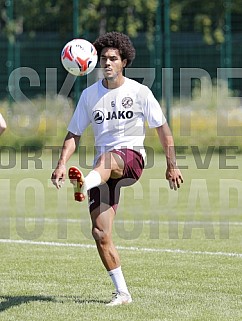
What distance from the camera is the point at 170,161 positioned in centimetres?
774

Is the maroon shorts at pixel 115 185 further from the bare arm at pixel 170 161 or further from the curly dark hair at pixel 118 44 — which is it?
the curly dark hair at pixel 118 44

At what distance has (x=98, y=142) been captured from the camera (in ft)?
25.8

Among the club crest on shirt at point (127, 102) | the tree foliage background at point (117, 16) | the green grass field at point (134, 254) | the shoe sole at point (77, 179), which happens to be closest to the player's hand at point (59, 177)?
the shoe sole at point (77, 179)

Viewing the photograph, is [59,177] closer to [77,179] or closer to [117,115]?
[77,179]

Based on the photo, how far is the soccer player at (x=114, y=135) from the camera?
300 inches

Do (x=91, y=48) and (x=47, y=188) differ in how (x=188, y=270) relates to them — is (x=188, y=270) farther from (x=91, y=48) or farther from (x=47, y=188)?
(x=47, y=188)

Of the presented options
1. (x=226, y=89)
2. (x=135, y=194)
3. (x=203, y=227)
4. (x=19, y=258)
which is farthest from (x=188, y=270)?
(x=226, y=89)

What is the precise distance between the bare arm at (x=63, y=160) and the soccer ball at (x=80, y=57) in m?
1.04

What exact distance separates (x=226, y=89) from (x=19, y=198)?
11863 millimetres

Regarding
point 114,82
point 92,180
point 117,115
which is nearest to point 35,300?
point 92,180

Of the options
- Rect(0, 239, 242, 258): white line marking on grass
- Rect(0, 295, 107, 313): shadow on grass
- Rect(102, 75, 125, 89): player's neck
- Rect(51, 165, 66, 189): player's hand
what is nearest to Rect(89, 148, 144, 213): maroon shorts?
Rect(51, 165, 66, 189): player's hand

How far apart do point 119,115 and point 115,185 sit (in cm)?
60

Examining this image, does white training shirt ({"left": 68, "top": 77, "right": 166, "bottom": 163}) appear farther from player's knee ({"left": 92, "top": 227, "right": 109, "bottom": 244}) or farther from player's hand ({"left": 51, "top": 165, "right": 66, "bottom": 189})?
player's knee ({"left": 92, "top": 227, "right": 109, "bottom": 244})

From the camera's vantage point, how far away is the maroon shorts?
7.66 metres
